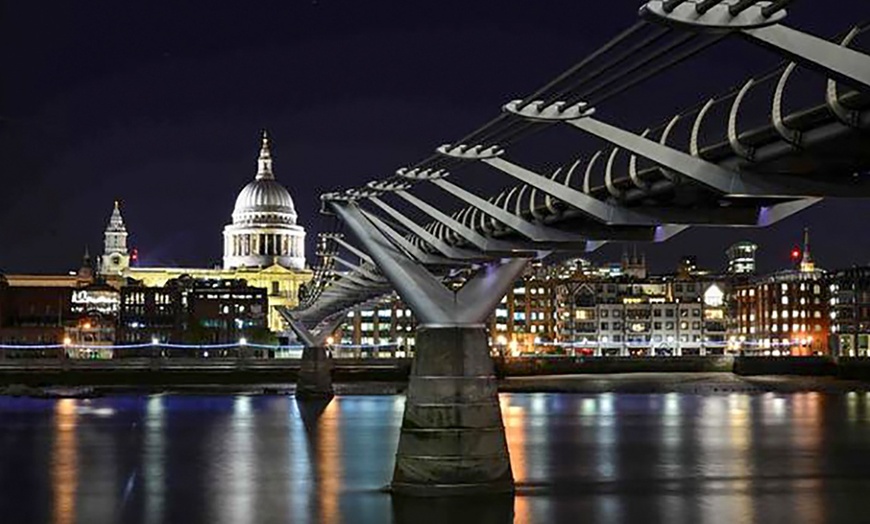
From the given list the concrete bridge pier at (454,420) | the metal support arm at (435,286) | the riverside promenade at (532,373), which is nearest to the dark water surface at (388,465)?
the concrete bridge pier at (454,420)

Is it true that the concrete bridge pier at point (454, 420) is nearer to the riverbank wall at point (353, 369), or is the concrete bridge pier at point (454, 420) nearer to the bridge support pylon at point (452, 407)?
the bridge support pylon at point (452, 407)

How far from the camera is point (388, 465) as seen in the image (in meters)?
48.8

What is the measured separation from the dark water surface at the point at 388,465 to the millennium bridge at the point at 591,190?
207cm

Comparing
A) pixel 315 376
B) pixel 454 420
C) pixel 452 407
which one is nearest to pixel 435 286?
pixel 452 407

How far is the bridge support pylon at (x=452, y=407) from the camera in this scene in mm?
34156

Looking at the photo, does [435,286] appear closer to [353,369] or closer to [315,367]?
[315,367]

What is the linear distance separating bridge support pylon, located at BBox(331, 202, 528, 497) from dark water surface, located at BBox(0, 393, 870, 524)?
0.71m

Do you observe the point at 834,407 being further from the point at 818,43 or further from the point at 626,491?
the point at 818,43

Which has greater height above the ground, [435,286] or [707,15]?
[707,15]

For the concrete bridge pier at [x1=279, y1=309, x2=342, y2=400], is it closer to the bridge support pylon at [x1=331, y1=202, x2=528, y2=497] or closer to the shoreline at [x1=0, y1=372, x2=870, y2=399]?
the shoreline at [x1=0, y1=372, x2=870, y2=399]

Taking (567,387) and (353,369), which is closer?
(567,387)

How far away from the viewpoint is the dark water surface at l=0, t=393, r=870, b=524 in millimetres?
37281

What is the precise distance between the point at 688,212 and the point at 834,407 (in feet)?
218

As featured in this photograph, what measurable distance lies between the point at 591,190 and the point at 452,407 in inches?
352
